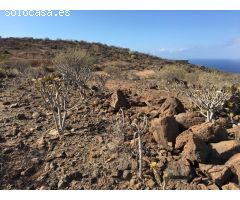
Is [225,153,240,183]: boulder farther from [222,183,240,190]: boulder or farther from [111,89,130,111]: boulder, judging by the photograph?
[111,89,130,111]: boulder

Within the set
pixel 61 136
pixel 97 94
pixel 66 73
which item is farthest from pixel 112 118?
pixel 66 73

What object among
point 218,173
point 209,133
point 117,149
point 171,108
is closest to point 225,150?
point 209,133

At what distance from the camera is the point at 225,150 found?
6379 mm

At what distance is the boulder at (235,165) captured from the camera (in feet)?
18.6

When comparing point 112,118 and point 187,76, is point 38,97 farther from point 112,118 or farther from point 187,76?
point 187,76

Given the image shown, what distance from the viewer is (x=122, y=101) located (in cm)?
880

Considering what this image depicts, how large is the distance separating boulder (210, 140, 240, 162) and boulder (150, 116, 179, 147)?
718 mm

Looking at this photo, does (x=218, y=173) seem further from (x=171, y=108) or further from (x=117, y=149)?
(x=171, y=108)

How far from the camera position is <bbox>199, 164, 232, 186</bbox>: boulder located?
5523 millimetres

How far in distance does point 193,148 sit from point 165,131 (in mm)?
728

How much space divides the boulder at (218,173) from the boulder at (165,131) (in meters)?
0.97

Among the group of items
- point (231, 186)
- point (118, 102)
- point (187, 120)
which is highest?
point (118, 102)

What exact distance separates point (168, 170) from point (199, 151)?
741 mm

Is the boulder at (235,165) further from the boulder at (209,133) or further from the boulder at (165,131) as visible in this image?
the boulder at (165,131)
